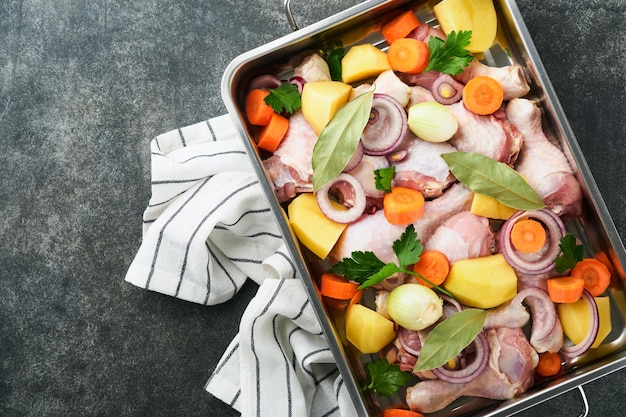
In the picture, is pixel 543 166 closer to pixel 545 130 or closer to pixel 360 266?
pixel 545 130

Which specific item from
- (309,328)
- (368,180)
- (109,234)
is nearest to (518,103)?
(368,180)

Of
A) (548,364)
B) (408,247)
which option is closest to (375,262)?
(408,247)

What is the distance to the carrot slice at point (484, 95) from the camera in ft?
6.06

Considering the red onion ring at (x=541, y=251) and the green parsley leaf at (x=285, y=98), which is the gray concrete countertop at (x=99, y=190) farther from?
the red onion ring at (x=541, y=251)

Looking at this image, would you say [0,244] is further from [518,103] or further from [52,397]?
[518,103]

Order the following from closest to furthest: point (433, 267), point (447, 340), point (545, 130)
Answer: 1. point (447, 340)
2. point (433, 267)
3. point (545, 130)

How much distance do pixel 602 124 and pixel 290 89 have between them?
1.10 m

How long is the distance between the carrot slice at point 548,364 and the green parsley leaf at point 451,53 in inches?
35.8

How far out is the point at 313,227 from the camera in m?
1.82

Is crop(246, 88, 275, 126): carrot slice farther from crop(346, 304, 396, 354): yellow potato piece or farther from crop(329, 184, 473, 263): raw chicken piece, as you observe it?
crop(346, 304, 396, 354): yellow potato piece

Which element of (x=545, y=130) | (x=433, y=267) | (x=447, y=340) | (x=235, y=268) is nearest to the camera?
(x=447, y=340)

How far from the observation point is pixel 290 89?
1.86 metres

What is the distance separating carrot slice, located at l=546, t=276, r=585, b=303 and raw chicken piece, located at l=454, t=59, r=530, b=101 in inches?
22.8

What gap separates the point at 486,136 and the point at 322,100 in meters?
0.50
